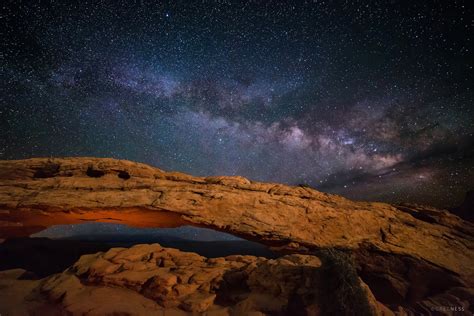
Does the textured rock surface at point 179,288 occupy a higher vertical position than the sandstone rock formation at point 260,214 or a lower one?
lower

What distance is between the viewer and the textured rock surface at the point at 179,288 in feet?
24.6

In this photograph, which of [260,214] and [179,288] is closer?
[179,288]

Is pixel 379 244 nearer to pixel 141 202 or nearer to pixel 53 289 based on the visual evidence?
pixel 141 202

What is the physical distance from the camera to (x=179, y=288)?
27.1 feet

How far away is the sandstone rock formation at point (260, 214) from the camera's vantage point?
470 inches

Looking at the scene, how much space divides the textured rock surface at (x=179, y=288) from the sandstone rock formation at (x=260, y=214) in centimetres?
348

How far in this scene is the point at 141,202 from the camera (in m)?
13.4

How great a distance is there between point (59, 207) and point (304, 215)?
47.6 ft

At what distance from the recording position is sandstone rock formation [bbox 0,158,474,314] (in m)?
11.9

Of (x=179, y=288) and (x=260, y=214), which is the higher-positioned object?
(x=260, y=214)

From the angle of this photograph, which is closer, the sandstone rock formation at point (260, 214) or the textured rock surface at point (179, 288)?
the textured rock surface at point (179, 288)

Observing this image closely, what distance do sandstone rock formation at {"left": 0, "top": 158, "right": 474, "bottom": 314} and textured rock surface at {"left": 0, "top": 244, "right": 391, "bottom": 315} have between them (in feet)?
11.4

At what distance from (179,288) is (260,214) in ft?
21.5

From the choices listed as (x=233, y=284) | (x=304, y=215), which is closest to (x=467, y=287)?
(x=304, y=215)
